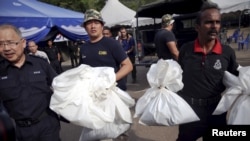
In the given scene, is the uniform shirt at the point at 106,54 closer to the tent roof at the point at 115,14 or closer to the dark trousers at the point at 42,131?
the dark trousers at the point at 42,131

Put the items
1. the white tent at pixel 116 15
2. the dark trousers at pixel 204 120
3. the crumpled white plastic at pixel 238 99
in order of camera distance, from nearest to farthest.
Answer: the crumpled white plastic at pixel 238 99 < the dark trousers at pixel 204 120 < the white tent at pixel 116 15

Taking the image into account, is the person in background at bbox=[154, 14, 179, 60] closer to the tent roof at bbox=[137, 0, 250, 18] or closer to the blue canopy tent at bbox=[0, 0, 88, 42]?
the tent roof at bbox=[137, 0, 250, 18]

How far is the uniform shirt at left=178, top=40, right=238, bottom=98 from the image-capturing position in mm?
2455

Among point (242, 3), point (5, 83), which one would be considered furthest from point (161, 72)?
point (242, 3)

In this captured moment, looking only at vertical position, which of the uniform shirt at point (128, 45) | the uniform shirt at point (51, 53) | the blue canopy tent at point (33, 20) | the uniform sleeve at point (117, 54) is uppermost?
the blue canopy tent at point (33, 20)

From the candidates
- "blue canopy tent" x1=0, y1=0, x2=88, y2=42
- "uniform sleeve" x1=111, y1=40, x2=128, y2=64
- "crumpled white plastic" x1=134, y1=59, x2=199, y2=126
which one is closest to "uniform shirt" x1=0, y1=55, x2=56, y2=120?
"uniform sleeve" x1=111, y1=40, x2=128, y2=64

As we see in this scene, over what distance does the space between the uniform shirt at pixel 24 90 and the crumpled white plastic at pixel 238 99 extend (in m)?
1.45

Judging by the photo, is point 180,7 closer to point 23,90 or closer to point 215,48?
point 215,48

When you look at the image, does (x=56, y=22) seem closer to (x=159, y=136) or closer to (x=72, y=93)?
(x=159, y=136)

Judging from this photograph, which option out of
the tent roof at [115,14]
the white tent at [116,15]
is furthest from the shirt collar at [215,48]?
the tent roof at [115,14]

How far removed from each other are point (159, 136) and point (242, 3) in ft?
22.3

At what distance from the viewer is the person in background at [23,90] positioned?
7.14 ft

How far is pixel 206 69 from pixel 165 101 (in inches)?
18.7

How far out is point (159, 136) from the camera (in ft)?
13.9
